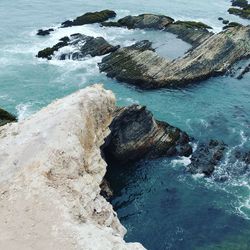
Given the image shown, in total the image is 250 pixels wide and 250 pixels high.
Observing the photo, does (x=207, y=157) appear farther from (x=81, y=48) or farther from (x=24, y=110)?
(x=81, y=48)

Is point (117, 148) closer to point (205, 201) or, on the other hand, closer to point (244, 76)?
point (205, 201)

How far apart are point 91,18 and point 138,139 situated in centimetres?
5310

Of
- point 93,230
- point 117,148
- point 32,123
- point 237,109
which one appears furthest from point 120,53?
point 93,230

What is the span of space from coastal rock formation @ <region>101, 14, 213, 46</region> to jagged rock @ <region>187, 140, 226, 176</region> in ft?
124

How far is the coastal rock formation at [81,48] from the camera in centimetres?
Answer: 8369

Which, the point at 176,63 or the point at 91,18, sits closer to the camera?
the point at 176,63

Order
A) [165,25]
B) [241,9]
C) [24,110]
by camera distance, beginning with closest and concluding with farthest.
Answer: [24,110] → [165,25] → [241,9]

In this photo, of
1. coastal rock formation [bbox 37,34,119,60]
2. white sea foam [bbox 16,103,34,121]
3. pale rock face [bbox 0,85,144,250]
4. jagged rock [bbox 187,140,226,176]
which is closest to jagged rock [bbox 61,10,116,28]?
coastal rock formation [bbox 37,34,119,60]

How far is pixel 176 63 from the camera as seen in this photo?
7881 centimetres

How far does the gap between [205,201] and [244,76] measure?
116ft

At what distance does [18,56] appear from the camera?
8375cm

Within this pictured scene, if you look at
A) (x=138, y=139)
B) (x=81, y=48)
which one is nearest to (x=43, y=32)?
(x=81, y=48)

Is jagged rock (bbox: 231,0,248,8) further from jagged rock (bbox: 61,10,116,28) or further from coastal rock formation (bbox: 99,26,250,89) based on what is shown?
coastal rock formation (bbox: 99,26,250,89)

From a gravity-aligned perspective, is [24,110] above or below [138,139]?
below
